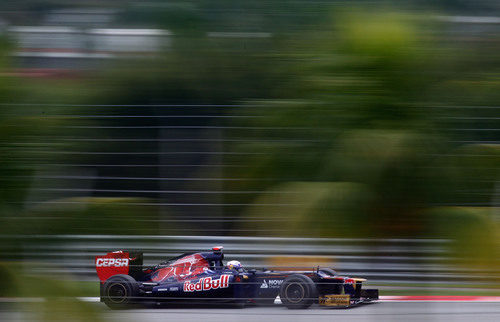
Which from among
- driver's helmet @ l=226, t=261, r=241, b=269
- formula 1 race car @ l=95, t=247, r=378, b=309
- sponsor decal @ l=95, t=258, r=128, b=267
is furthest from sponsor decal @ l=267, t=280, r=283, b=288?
sponsor decal @ l=95, t=258, r=128, b=267

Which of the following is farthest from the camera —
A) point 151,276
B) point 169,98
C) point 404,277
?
point 151,276

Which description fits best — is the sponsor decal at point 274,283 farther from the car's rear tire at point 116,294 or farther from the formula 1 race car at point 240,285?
the car's rear tire at point 116,294

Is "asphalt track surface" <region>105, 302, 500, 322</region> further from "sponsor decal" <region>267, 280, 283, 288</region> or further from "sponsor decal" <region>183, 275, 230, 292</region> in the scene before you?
"sponsor decal" <region>183, 275, 230, 292</region>

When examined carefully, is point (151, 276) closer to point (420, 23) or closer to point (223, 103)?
point (223, 103)

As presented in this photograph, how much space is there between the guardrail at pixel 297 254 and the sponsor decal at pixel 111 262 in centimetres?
3

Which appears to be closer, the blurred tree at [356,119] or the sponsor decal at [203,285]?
the blurred tree at [356,119]

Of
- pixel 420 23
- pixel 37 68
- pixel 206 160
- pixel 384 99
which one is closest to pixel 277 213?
pixel 206 160

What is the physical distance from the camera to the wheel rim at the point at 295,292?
2.46m

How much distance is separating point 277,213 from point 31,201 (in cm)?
71

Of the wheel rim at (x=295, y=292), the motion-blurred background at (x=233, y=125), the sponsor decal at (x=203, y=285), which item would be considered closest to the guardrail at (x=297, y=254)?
the motion-blurred background at (x=233, y=125)

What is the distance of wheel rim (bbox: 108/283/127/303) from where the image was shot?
6.96ft

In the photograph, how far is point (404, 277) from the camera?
2150 mm

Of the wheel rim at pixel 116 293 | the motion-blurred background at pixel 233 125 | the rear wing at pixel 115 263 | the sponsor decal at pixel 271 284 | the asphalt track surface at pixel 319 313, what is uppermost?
the motion-blurred background at pixel 233 125

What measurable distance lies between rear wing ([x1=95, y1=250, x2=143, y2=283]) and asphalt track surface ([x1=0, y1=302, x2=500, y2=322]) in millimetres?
114
